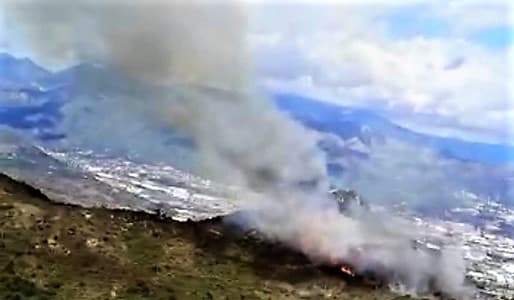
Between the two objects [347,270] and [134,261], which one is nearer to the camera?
[134,261]

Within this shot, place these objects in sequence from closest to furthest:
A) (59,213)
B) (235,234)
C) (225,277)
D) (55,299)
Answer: (55,299), (225,277), (59,213), (235,234)

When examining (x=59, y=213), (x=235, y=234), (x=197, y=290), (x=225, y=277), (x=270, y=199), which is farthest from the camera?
(x=270, y=199)

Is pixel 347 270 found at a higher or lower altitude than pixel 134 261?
higher

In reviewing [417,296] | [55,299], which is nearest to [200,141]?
[417,296]

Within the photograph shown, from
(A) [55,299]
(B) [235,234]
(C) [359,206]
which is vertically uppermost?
(C) [359,206]

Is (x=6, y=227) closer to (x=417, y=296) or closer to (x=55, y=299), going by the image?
(x=55, y=299)

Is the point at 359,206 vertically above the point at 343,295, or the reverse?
A: the point at 359,206

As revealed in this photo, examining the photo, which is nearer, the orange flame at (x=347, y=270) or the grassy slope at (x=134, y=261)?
Result: the grassy slope at (x=134, y=261)

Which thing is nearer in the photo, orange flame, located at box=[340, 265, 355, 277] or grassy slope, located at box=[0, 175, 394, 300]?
grassy slope, located at box=[0, 175, 394, 300]
